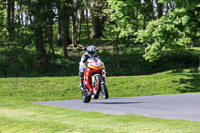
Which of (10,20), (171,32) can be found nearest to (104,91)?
(171,32)

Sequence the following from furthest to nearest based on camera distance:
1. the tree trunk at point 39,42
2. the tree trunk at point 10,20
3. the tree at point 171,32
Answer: the tree trunk at point 10,20, the tree trunk at point 39,42, the tree at point 171,32

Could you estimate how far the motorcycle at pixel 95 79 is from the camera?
42.0ft

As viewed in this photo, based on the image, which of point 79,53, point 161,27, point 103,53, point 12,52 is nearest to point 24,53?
point 12,52

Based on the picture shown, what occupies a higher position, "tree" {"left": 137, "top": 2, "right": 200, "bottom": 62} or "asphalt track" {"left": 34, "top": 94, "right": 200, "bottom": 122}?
"tree" {"left": 137, "top": 2, "right": 200, "bottom": 62}

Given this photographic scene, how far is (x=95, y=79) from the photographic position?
12906 mm

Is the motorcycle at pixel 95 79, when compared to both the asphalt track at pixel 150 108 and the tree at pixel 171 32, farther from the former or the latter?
the tree at pixel 171 32

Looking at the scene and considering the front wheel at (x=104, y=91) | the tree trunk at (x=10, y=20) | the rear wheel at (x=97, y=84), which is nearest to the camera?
the rear wheel at (x=97, y=84)

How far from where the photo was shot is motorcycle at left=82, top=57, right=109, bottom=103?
504 inches

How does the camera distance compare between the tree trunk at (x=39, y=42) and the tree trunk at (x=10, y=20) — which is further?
the tree trunk at (x=10, y=20)

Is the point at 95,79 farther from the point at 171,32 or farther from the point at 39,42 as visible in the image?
the point at 39,42

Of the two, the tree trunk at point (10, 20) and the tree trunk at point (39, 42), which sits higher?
the tree trunk at point (10, 20)

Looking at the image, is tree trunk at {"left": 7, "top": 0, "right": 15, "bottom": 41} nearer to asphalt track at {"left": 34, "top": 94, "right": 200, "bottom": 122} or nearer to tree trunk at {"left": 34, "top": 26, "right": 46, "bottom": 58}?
Result: tree trunk at {"left": 34, "top": 26, "right": 46, "bottom": 58}

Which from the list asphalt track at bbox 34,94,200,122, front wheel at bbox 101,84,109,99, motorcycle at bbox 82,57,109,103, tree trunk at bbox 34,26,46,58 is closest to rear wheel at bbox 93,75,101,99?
motorcycle at bbox 82,57,109,103

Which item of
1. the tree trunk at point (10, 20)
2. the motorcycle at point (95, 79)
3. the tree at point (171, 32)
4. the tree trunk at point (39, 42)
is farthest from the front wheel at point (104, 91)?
the tree trunk at point (10, 20)
